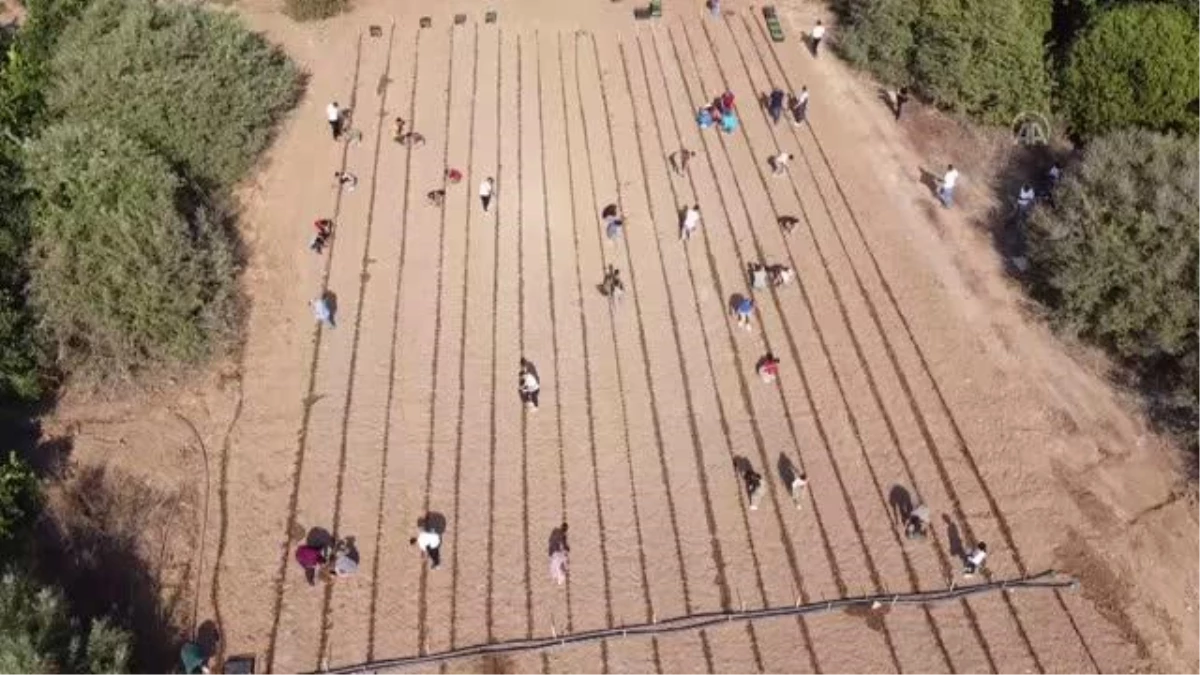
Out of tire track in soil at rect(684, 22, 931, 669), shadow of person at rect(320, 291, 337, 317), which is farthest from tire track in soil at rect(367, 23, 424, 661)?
tire track in soil at rect(684, 22, 931, 669)

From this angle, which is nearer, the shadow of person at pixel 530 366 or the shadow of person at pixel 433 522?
the shadow of person at pixel 433 522

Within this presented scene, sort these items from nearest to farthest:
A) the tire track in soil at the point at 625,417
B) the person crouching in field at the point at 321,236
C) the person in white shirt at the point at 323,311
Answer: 1. the tire track in soil at the point at 625,417
2. the person in white shirt at the point at 323,311
3. the person crouching in field at the point at 321,236

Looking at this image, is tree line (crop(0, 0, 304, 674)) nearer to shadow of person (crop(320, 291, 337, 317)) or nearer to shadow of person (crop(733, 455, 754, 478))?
shadow of person (crop(320, 291, 337, 317))

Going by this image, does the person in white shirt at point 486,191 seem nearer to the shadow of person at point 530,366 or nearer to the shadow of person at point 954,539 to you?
the shadow of person at point 530,366

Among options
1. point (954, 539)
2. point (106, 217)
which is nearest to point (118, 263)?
point (106, 217)

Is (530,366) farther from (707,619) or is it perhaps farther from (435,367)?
(707,619)

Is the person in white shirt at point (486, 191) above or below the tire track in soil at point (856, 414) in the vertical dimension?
above

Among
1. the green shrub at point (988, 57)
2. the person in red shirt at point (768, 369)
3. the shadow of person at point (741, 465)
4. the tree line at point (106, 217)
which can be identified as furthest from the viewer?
the green shrub at point (988, 57)

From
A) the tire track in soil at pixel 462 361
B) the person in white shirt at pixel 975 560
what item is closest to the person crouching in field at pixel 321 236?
the tire track in soil at pixel 462 361
